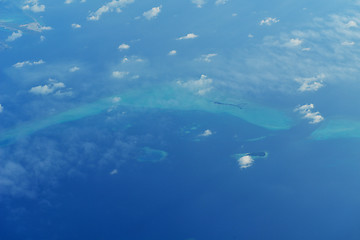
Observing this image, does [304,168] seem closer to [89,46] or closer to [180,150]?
[180,150]

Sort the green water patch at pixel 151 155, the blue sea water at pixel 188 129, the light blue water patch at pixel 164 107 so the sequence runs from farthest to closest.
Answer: the light blue water patch at pixel 164 107, the green water patch at pixel 151 155, the blue sea water at pixel 188 129

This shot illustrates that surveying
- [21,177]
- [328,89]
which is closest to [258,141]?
[328,89]

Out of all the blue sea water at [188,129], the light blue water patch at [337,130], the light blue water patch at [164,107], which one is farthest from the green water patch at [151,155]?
the light blue water patch at [337,130]

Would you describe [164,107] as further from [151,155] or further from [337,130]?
[337,130]

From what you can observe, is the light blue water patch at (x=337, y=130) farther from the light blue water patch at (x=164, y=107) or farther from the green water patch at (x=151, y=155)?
the green water patch at (x=151, y=155)

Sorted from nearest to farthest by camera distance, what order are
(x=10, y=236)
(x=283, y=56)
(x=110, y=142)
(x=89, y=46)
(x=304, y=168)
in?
(x=10, y=236), (x=304, y=168), (x=110, y=142), (x=283, y=56), (x=89, y=46)

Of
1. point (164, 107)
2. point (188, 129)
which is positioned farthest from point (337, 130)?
point (164, 107)
